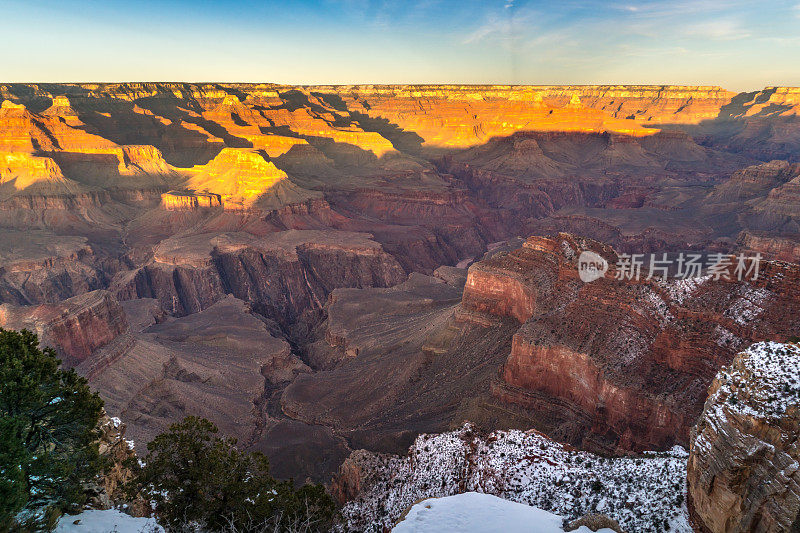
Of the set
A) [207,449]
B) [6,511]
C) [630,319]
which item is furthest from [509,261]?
[6,511]

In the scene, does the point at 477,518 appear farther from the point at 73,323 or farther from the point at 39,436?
the point at 73,323

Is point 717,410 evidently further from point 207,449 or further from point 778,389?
point 207,449

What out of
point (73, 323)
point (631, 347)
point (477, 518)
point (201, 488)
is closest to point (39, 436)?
point (201, 488)

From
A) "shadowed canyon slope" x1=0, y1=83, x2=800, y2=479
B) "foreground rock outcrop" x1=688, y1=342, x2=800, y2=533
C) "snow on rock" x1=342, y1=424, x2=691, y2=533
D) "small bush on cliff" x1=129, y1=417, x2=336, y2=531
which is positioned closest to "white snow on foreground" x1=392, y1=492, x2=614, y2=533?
"snow on rock" x1=342, y1=424, x2=691, y2=533

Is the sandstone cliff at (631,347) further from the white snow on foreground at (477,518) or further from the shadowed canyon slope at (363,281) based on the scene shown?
the white snow on foreground at (477,518)
